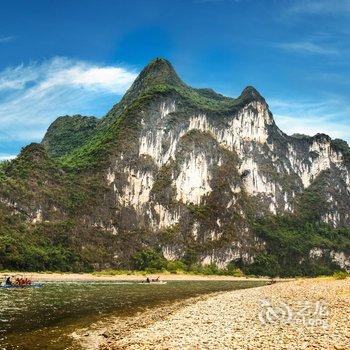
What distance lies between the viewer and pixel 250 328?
23594 millimetres

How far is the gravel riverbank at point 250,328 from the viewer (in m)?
19.8

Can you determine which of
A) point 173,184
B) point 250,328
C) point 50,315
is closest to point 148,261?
point 173,184

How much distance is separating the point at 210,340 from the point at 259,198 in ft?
583

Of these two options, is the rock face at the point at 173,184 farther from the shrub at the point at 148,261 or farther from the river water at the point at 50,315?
the river water at the point at 50,315

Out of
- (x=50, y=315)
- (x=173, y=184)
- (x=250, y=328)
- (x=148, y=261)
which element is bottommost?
(x=50, y=315)

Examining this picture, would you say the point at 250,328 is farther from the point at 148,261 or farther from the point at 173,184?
the point at 173,184

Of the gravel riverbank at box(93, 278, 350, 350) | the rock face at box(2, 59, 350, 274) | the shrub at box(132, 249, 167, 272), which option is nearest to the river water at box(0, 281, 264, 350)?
the gravel riverbank at box(93, 278, 350, 350)

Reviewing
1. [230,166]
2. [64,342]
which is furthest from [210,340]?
[230,166]

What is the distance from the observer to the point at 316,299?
110 ft

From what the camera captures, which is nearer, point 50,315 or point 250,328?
point 250,328

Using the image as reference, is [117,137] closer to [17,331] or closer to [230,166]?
[230,166]

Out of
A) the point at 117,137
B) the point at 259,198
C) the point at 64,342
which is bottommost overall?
the point at 64,342

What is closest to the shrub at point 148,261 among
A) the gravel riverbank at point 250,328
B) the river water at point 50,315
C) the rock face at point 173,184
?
the rock face at point 173,184

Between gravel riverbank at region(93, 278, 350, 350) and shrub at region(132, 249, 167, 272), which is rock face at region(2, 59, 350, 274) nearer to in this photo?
shrub at region(132, 249, 167, 272)
